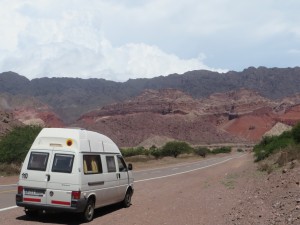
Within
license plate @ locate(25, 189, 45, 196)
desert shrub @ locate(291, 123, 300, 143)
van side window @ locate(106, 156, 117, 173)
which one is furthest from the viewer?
desert shrub @ locate(291, 123, 300, 143)

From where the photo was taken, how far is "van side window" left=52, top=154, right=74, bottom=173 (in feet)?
40.2

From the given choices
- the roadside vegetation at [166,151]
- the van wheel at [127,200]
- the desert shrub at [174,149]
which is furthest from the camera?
the desert shrub at [174,149]

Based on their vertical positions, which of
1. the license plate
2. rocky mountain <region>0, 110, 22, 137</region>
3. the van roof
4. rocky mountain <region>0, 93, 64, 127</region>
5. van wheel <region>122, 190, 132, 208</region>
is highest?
rocky mountain <region>0, 93, 64, 127</region>

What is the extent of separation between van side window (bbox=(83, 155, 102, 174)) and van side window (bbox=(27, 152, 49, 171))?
100 centimetres

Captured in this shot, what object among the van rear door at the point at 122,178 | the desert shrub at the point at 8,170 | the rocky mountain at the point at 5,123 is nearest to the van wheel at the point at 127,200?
the van rear door at the point at 122,178

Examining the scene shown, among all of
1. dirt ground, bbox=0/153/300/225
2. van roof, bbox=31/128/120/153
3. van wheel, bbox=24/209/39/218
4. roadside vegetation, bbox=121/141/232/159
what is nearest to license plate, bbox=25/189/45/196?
dirt ground, bbox=0/153/300/225

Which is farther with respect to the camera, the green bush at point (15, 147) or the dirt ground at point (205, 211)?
the green bush at point (15, 147)

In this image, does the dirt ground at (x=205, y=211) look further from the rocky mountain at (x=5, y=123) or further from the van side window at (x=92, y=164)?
the rocky mountain at (x=5, y=123)

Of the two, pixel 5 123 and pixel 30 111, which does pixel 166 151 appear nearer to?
pixel 5 123

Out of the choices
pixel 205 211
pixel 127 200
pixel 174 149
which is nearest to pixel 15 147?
pixel 127 200

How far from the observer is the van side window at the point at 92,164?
41.4ft

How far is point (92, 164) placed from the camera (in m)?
13.1

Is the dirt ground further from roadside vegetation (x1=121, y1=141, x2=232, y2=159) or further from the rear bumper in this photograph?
roadside vegetation (x1=121, y1=141, x2=232, y2=159)

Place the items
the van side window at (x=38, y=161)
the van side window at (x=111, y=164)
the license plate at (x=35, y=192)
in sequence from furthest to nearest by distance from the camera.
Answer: the van side window at (x=111, y=164) < the van side window at (x=38, y=161) < the license plate at (x=35, y=192)
